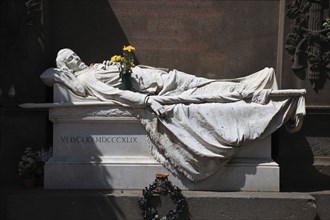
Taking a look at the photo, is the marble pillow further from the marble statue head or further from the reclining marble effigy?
the marble statue head

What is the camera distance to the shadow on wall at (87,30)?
8.80 meters

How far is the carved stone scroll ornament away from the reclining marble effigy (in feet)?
3.28

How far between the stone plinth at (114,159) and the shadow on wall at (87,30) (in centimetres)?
145

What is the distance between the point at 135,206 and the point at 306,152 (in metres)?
3.18

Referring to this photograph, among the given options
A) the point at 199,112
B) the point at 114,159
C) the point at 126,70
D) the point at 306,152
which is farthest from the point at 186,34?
the point at 306,152

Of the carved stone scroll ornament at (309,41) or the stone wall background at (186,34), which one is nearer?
the carved stone scroll ornament at (309,41)

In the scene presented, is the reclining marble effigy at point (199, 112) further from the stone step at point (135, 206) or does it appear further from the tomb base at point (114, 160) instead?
the stone step at point (135, 206)

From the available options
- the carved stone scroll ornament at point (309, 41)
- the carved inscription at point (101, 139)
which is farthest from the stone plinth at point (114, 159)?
the carved stone scroll ornament at point (309, 41)

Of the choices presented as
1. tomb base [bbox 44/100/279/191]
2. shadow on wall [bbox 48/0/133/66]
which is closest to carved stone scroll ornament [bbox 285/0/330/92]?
tomb base [bbox 44/100/279/191]

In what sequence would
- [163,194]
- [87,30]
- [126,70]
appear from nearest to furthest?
[163,194] < [126,70] < [87,30]

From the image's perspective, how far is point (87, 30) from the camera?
8.88m

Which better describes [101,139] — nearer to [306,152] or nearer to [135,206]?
[135,206]

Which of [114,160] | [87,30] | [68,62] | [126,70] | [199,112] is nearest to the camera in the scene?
[199,112]

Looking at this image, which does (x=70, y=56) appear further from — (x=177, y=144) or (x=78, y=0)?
(x=177, y=144)
